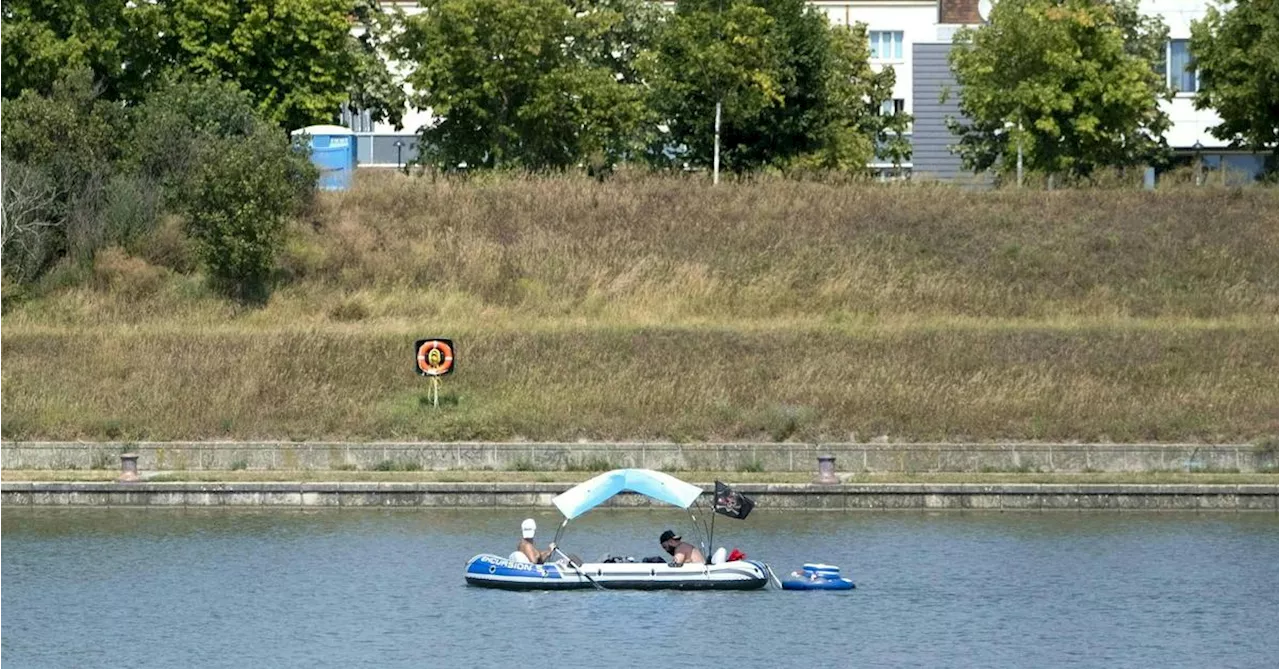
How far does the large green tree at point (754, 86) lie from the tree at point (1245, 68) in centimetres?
1129

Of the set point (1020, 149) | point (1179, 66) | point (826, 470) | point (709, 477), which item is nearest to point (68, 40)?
point (1020, 149)

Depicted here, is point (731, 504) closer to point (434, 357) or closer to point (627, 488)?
point (627, 488)

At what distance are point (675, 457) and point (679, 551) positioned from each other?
26.4 ft

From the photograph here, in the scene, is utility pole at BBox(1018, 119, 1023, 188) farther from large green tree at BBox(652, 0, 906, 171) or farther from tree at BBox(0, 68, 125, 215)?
tree at BBox(0, 68, 125, 215)

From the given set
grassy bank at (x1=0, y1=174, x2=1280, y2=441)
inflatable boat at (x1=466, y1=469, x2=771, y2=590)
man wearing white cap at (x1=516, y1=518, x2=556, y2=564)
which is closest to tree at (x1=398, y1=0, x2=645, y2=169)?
grassy bank at (x1=0, y1=174, x2=1280, y2=441)

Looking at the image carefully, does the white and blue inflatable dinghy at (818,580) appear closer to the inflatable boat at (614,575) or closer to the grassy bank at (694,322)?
the inflatable boat at (614,575)

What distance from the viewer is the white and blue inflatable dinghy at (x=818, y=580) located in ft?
100

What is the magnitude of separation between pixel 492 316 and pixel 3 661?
79.7 feet

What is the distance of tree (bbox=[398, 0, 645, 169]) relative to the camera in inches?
2362

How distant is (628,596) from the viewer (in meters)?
31.0

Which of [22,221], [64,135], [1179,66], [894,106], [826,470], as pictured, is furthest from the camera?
[894,106]

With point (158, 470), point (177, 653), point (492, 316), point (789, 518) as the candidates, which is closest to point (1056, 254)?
point (492, 316)

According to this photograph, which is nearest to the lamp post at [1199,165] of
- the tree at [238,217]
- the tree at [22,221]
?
the tree at [238,217]

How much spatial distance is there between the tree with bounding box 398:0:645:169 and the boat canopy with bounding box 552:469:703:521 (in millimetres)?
28861
